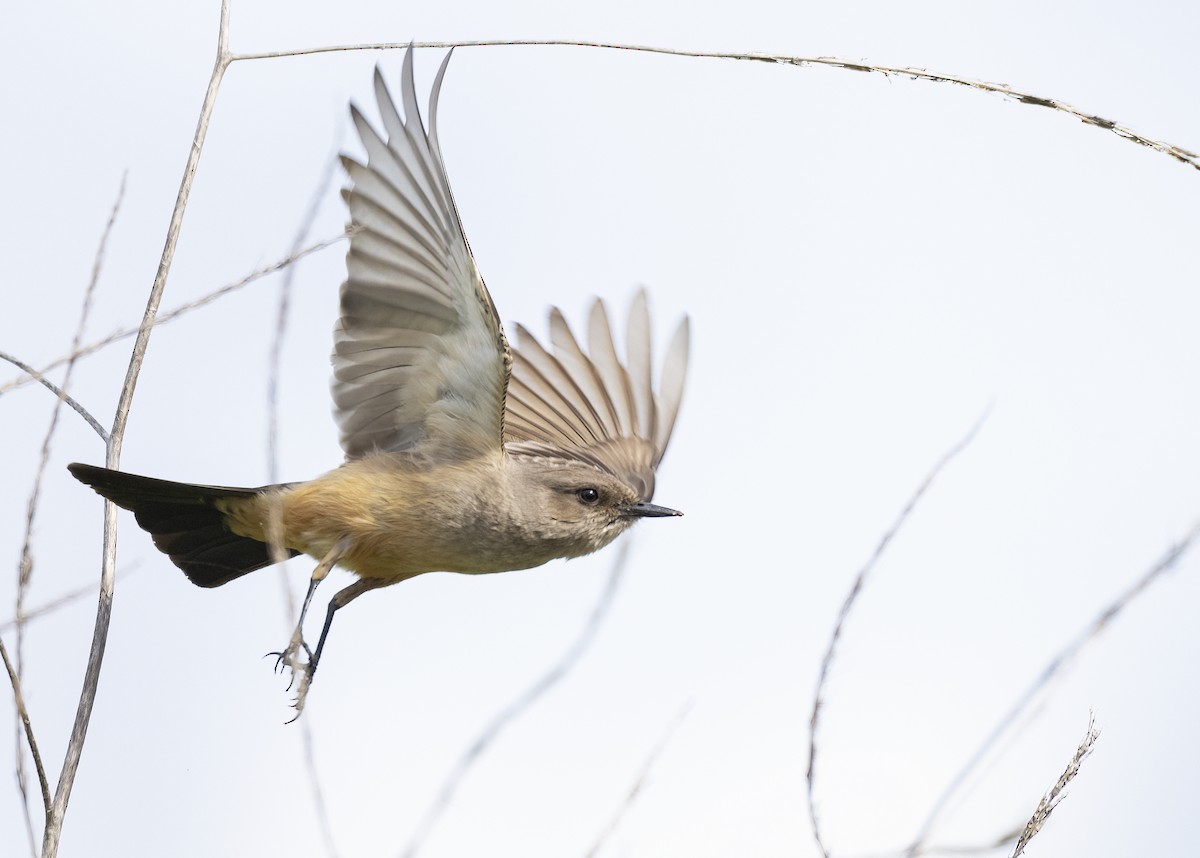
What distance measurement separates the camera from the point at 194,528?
525cm

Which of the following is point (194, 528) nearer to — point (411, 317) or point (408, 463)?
point (408, 463)

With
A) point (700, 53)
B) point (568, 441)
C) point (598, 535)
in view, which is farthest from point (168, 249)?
point (568, 441)

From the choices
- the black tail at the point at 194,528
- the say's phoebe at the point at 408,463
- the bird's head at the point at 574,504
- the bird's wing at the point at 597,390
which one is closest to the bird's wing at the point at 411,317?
the say's phoebe at the point at 408,463

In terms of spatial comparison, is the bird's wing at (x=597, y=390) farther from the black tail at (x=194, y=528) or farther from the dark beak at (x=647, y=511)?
the black tail at (x=194, y=528)

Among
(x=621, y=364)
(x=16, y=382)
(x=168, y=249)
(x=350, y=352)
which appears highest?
(x=621, y=364)

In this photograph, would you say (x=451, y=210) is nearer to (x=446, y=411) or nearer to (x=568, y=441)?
(x=446, y=411)

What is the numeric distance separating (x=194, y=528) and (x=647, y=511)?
5.78ft

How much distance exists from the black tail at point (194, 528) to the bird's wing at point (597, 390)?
1.58m

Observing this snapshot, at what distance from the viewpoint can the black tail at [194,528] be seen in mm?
4930

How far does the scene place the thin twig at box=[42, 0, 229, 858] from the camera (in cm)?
263

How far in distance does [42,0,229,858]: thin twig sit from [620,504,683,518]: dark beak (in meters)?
2.66

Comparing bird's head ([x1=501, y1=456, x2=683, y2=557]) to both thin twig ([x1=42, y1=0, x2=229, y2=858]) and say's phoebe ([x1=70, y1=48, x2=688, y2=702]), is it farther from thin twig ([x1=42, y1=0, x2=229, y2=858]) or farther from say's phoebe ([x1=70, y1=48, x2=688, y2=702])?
thin twig ([x1=42, y1=0, x2=229, y2=858])

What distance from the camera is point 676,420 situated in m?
6.77

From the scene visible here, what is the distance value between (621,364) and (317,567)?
2.38 m
